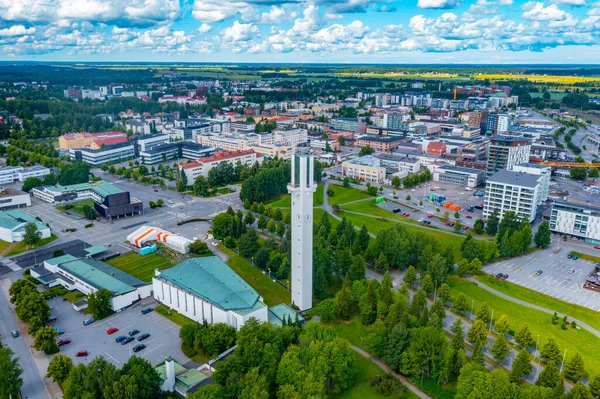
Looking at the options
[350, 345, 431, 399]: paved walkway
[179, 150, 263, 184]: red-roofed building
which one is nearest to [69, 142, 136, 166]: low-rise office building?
[179, 150, 263, 184]: red-roofed building

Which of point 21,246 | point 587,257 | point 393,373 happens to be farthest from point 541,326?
point 21,246

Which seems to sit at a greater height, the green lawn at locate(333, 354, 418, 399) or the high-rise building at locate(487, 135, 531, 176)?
the high-rise building at locate(487, 135, 531, 176)

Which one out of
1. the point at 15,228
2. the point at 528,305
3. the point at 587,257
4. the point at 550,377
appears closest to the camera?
the point at 550,377

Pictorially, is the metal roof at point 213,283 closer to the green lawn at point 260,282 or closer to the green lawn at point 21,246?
the green lawn at point 260,282

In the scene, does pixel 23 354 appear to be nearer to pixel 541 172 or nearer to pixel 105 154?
pixel 541 172

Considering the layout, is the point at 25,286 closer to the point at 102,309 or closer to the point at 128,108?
the point at 102,309

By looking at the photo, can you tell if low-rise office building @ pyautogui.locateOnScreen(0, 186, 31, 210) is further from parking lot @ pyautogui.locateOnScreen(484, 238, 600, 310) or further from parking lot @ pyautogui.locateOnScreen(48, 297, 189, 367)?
parking lot @ pyautogui.locateOnScreen(484, 238, 600, 310)
